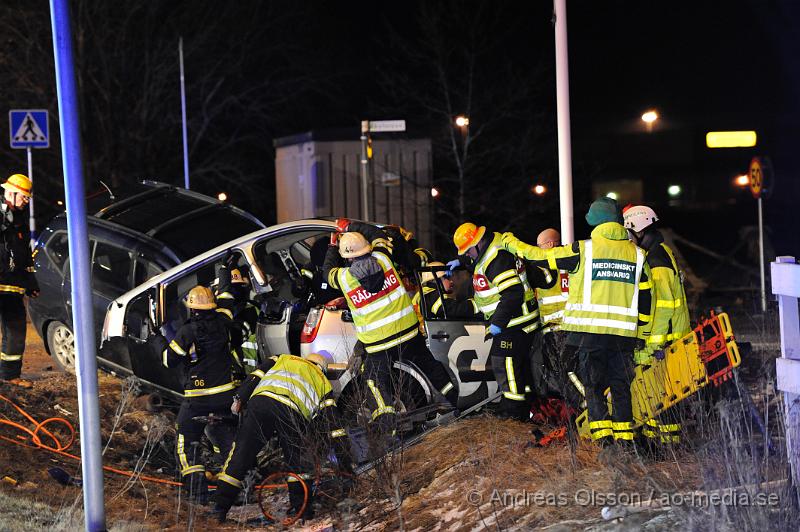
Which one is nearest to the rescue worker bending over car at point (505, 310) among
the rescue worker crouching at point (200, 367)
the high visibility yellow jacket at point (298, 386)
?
the high visibility yellow jacket at point (298, 386)

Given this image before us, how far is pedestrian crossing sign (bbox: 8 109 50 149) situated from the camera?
43.6 ft

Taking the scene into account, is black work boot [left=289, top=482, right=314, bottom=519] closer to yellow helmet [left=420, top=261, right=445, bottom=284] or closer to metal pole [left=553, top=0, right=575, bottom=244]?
yellow helmet [left=420, top=261, right=445, bottom=284]

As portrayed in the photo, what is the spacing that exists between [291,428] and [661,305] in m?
2.70

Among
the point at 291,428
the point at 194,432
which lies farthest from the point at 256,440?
the point at 194,432

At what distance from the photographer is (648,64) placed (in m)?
27.2

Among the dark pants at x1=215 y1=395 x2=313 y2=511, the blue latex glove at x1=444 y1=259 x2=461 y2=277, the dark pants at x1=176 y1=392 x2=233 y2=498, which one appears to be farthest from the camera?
the blue latex glove at x1=444 y1=259 x2=461 y2=277

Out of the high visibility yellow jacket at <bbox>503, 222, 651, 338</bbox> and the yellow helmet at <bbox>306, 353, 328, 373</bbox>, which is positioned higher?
the high visibility yellow jacket at <bbox>503, 222, 651, 338</bbox>

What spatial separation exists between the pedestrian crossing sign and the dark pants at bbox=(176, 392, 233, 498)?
7217 millimetres

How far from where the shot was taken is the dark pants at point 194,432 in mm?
7293

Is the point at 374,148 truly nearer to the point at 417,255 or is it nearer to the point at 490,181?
the point at 490,181

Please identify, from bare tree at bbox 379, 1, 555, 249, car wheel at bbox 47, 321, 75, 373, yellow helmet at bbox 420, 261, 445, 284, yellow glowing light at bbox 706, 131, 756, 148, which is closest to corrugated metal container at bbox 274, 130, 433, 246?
bare tree at bbox 379, 1, 555, 249

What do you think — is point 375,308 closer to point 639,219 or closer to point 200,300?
point 200,300

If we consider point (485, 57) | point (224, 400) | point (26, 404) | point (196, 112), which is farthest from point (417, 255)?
point (196, 112)

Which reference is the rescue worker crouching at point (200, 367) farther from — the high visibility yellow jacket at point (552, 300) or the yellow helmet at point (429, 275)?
the high visibility yellow jacket at point (552, 300)
